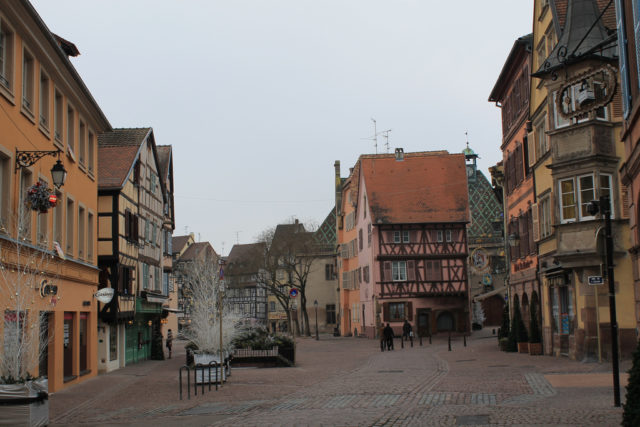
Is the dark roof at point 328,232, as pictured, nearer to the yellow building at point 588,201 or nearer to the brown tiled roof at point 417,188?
the brown tiled roof at point 417,188

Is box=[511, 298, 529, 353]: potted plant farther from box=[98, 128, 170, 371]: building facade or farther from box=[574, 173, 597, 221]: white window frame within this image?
box=[98, 128, 170, 371]: building facade

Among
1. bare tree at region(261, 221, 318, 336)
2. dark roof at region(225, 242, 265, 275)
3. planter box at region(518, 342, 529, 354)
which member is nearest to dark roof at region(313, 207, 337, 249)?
dark roof at region(225, 242, 265, 275)

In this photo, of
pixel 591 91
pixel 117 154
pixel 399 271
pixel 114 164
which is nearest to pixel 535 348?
pixel 114 164

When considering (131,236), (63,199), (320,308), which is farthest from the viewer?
(320,308)

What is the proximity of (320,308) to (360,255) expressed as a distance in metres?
17.6

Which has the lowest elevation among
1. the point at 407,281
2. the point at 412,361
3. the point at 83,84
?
the point at 412,361

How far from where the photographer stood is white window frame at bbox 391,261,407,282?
53.8m

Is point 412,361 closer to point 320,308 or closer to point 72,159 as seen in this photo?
point 72,159

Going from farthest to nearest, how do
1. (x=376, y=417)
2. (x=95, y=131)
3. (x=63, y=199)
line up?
(x=95, y=131) < (x=63, y=199) < (x=376, y=417)

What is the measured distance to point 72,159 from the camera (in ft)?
75.9

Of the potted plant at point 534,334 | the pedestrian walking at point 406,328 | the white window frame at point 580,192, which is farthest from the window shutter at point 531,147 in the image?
the pedestrian walking at point 406,328

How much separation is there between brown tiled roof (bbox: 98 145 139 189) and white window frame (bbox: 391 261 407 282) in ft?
81.0

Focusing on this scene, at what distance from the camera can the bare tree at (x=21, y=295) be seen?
42.4 ft

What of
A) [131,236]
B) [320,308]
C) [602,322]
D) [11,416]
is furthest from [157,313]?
[320,308]
